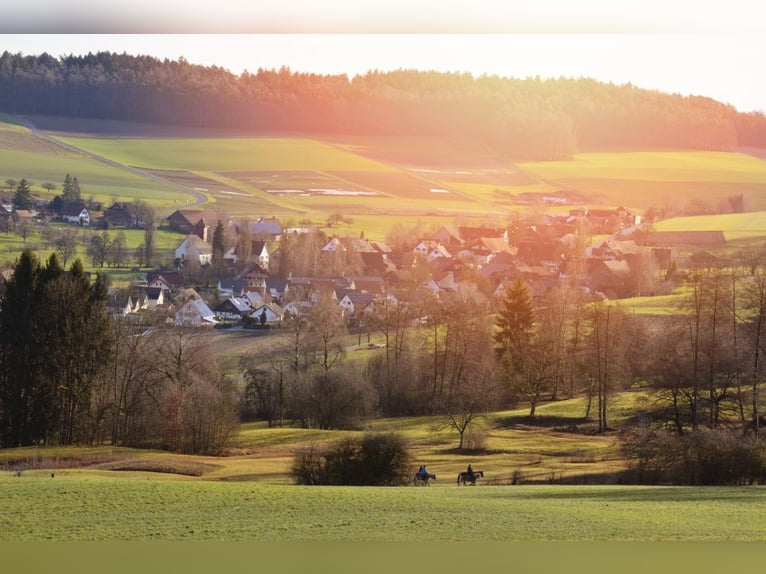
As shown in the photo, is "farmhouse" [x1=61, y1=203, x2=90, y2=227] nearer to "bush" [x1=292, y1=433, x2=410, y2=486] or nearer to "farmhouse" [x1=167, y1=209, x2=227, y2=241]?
"farmhouse" [x1=167, y1=209, x2=227, y2=241]

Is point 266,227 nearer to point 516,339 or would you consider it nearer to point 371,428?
point 516,339

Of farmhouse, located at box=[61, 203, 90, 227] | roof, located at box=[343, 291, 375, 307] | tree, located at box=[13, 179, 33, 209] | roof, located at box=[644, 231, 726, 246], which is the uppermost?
tree, located at box=[13, 179, 33, 209]

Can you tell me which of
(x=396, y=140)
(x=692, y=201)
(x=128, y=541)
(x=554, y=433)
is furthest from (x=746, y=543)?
(x=396, y=140)

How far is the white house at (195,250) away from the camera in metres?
35.9

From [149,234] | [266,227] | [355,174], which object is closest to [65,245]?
[149,234]

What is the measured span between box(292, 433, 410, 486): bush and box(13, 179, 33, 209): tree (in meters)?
26.9

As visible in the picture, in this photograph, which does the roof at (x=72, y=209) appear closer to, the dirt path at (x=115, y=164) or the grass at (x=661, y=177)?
the dirt path at (x=115, y=164)

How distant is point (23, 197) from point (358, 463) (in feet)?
92.2

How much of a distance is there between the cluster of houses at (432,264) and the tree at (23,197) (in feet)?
17.4

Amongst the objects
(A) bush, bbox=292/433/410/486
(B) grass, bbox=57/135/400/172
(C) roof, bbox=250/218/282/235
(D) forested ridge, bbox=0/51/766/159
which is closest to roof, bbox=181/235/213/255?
(C) roof, bbox=250/218/282/235

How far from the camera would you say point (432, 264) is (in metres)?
35.7

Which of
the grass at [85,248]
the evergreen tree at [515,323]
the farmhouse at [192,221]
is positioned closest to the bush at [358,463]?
the evergreen tree at [515,323]

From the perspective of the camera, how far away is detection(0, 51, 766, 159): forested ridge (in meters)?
32.7

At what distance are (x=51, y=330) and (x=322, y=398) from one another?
20.6 ft
